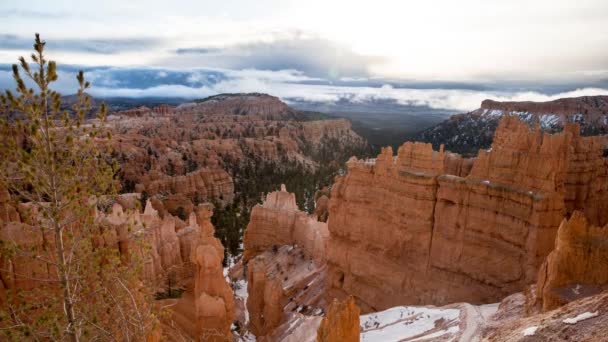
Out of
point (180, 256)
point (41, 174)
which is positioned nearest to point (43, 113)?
point (41, 174)

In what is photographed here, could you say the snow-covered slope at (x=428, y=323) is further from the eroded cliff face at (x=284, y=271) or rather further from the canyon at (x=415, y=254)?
the eroded cliff face at (x=284, y=271)

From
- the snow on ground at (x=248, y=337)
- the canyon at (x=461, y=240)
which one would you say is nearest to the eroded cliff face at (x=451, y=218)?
the canyon at (x=461, y=240)

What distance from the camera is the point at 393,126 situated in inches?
6102

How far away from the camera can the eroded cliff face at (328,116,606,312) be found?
15219 millimetres

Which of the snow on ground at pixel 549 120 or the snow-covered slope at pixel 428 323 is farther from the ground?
the snow on ground at pixel 549 120

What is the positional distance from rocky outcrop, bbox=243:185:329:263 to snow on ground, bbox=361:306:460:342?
1102 centimetres

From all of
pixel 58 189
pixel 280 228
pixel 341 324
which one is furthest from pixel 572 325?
pixel 280 228

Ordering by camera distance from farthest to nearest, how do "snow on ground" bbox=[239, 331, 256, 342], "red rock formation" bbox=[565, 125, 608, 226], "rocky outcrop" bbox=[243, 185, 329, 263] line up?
"rocky outcrop" bbox=[243, 185, 329, 263]
"snow on ground" bbox=[239, 331, 256, 342]
"red rock formation" bbox=[565, 125, 608, 226]

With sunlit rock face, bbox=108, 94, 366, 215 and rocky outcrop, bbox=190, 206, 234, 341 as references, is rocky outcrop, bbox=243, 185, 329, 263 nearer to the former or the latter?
rocky outcrop, bbox=190, 206, 234, 341

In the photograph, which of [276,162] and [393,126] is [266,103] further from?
[276,162]

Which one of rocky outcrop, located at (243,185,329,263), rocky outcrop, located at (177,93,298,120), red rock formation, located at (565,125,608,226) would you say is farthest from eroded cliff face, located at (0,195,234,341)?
rocky outcrop, located at (177,93,298,120)

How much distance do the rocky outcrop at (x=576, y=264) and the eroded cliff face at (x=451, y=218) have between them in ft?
10.4

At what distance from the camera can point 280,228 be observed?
30.4 meters

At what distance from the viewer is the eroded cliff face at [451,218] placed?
1522 centimetres
